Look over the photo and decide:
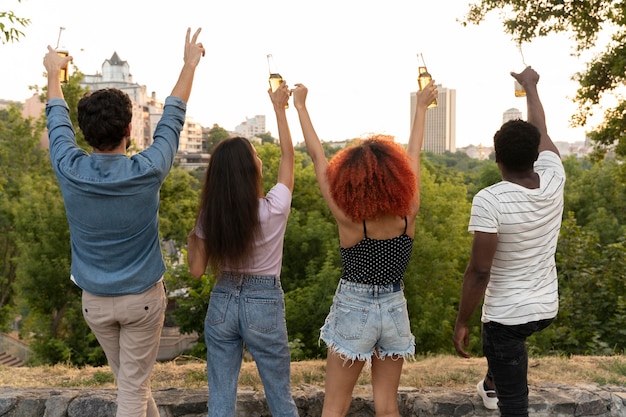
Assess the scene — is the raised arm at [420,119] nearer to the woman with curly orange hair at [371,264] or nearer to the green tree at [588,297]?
the woman with curly orange hair at [371,264]

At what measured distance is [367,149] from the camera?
302 centimetres

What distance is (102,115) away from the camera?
2.74 meters

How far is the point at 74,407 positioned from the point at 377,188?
2.52m

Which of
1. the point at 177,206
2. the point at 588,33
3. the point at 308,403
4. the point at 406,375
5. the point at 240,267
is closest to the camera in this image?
the point at 240,267

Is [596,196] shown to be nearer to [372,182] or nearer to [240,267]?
[372,182]

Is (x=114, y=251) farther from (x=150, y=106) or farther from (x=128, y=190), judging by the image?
(x=150, y=106)

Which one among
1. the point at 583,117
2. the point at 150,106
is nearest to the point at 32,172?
the point at 583,117

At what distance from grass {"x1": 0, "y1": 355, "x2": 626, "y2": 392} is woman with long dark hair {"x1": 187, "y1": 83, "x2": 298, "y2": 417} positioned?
124 cm

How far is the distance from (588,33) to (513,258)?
6.71m

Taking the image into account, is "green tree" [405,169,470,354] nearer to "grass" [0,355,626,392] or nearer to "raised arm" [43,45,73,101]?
"grass" [0,355,626,392]

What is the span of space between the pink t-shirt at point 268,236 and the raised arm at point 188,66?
0.64 m

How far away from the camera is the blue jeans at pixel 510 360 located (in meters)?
3.17

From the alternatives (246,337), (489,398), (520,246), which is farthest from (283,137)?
(489,398)

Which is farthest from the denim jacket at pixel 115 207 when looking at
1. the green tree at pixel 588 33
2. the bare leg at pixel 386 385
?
the green tree at pixel 588 33
